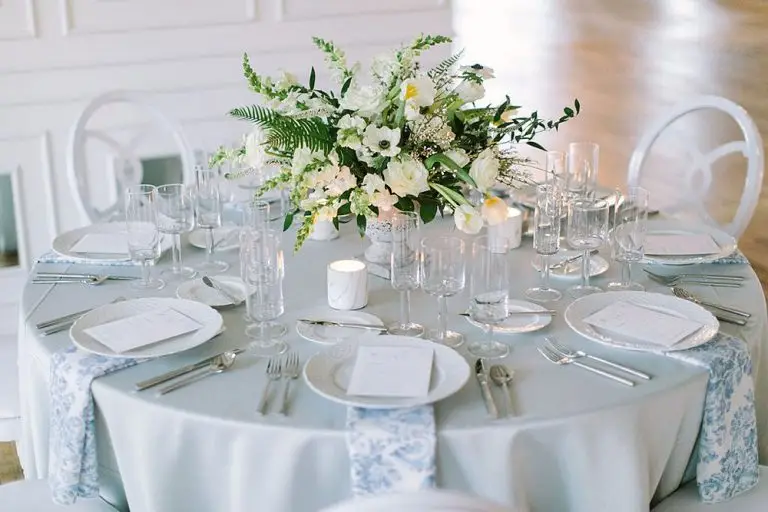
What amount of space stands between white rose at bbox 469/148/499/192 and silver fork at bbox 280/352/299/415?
19.2 inches

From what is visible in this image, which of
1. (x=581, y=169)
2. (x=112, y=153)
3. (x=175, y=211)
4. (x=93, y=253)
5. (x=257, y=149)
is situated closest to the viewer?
(x=257, y=149)

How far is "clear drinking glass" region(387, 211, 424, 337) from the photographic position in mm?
1747

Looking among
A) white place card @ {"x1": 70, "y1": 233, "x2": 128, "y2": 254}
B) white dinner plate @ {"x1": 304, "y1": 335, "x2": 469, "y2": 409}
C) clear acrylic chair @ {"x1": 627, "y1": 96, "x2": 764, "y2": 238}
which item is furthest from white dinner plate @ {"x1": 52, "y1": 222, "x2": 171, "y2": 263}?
clear acrylic chair @ {"x1": 627, "y1": 96, "x2": 764, "y2": 238}

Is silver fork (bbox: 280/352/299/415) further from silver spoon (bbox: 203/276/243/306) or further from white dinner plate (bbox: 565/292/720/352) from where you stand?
white dinner plate (bbox: 565/292/720/352)

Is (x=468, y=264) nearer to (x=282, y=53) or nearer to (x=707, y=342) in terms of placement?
(x=707, y=342)

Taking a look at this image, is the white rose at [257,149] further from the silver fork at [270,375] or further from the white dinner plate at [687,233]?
the white dinner plate at [687,233]

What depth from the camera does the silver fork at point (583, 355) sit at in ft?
5.24

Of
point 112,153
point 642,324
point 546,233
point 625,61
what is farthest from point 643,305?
point 625,61

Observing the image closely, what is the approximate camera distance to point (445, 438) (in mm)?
1446

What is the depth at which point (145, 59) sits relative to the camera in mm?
3270

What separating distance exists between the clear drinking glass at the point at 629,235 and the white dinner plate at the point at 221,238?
0.89 m

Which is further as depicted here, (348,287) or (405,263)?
(348,287)

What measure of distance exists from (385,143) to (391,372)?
49 cm

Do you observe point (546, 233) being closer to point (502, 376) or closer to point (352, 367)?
point (502, 376)
